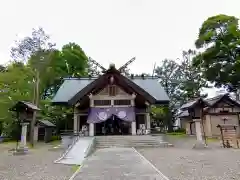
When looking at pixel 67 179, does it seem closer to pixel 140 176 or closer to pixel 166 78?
pixel 140 176

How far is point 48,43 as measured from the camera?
22.9 m

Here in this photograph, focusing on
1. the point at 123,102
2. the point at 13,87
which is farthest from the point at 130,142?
the point at 13,87

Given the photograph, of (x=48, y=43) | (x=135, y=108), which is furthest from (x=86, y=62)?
(x=135, y=108)

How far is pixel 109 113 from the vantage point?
18.9 meters

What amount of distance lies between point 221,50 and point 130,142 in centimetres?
1741

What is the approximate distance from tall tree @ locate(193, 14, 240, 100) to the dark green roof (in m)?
7.89

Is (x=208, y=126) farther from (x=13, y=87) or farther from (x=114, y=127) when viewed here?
(x=13, y=87)

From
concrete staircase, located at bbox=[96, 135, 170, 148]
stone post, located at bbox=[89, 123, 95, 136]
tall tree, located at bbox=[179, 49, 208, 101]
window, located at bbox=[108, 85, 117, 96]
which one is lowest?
concrete staircase, located at bbox=[96, 135, 170, 148]

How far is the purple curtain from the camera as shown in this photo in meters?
18.7

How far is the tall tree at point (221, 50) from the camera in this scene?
2614 centimetres

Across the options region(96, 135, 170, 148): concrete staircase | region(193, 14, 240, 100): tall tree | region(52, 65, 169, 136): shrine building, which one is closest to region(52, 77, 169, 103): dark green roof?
region(52, 65, 169, 136): shrine building

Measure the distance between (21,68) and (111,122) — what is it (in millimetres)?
10139

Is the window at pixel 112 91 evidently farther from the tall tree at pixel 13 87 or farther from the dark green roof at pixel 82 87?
the tall tree at pixel 13 87

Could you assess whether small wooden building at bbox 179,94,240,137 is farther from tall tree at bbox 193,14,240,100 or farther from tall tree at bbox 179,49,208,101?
tall tree at bbox 179,49,208,101
